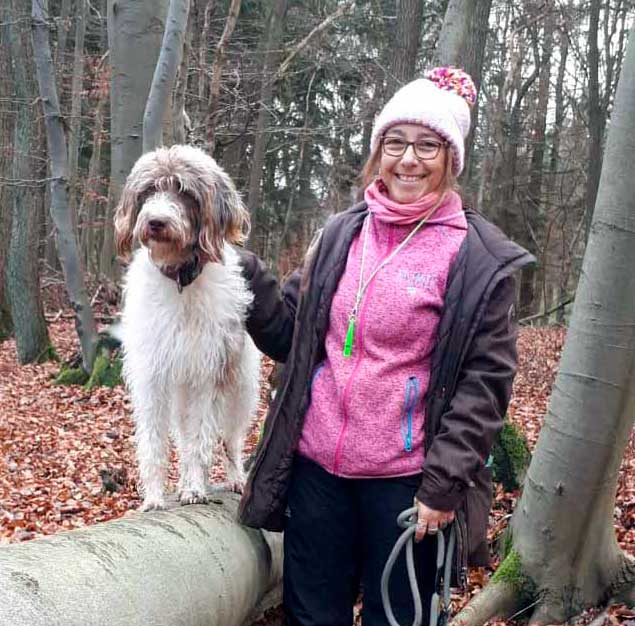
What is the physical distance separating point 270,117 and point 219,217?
1552cm

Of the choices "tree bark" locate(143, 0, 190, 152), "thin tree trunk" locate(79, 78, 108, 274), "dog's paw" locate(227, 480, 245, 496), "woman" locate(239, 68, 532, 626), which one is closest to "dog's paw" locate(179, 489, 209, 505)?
"dog's paw" locate(227, 480, 245, 496)

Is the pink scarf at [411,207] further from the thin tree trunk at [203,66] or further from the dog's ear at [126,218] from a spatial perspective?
the thin tree trunk at [203,66]

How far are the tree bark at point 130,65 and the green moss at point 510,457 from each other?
3865mm

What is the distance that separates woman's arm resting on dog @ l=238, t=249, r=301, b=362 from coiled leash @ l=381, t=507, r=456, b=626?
99 cm

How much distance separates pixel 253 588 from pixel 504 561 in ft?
5.72

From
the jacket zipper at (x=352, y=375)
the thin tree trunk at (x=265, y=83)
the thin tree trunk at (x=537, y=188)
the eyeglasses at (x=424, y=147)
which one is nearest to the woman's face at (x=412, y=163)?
the eyeglasses at (x=424, y=147)

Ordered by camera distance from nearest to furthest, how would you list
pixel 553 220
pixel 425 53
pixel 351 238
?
1. pixel 351 238
2. pixel 425 53
3. pixel 553 220

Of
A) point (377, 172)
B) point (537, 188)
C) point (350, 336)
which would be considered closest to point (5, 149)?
point (377, 172)

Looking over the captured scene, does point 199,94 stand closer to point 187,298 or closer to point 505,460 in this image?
point 505,460

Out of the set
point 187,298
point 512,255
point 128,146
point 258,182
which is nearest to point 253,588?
point 187,298

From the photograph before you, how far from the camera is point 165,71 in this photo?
607 centimetres

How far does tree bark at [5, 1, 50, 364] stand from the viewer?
13.4 m

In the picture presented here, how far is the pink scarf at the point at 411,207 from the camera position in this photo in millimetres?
3008

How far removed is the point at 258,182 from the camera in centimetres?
1773
